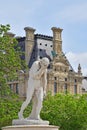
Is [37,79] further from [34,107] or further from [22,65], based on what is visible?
[22,65]

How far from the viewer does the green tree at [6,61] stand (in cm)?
3694

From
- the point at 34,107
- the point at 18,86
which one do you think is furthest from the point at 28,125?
the point at 18,86

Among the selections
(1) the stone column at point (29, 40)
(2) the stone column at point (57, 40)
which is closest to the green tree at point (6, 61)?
(1) the stone column at point (29, 40)

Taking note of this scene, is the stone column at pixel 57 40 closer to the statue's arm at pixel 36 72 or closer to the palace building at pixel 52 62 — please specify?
the palace building at pixel 52 62

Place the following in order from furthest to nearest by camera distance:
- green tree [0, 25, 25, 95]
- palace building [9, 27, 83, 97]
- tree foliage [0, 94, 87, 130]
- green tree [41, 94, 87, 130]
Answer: palace building [9, 27, 83, 97]
green tree [41, 94, 87, 130]
tree foliage [0, 94, 87, 130]
green tree [0, 25, 25, 95]

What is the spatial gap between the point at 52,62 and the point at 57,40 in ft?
19.1

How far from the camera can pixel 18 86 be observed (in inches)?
3214

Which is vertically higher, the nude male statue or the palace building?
the palace building

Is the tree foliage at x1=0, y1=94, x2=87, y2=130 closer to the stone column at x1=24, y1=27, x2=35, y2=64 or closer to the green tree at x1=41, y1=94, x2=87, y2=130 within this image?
the green tree at x1=41, y1=94, x2=87, y2=130

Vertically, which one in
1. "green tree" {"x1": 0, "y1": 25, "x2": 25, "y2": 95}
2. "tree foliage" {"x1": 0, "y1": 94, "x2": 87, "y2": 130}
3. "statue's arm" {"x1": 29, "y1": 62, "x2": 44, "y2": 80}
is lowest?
"tree foliage" {"x1": 0, "y1": 94, "x2": 87, "y2": 130}

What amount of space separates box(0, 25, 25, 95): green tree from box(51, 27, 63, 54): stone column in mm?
46225

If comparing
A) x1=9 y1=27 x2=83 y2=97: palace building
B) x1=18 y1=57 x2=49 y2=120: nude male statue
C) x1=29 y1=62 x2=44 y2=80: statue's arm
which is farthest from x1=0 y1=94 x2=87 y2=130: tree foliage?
x1=9 y1=27 x2=83 y2=97: palace building

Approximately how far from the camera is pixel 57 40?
8531cm

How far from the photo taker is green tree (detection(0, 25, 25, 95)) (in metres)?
36.9
